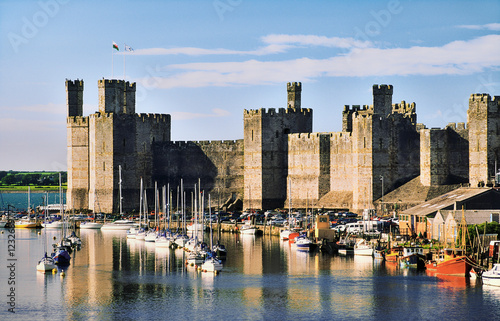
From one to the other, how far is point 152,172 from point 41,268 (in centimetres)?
3943

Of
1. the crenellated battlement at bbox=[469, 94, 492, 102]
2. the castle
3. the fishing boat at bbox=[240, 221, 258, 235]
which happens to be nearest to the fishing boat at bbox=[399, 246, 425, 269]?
the castle

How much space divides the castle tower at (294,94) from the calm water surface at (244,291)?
28.3m

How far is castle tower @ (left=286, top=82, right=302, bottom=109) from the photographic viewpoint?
347ft

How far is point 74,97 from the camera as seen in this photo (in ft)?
371

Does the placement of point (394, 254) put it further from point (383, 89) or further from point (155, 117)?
point (155, 117)

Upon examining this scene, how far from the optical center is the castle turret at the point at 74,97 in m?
113

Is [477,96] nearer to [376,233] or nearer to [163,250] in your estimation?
[376,233]

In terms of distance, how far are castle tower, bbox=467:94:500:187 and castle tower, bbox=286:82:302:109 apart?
22471 mm

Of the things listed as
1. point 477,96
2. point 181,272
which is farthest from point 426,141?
point 181,272

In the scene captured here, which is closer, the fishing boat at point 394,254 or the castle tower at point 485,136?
the fishing boat at point 394,254

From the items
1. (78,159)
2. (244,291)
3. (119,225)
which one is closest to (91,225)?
(119,225)

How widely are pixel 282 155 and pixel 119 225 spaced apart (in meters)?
17.5

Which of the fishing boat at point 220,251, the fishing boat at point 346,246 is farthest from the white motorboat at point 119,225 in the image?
the fishing boat at point 346,246

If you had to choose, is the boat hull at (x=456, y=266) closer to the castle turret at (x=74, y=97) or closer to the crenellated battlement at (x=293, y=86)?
the crenellated battlement at (x=293, y=86)
